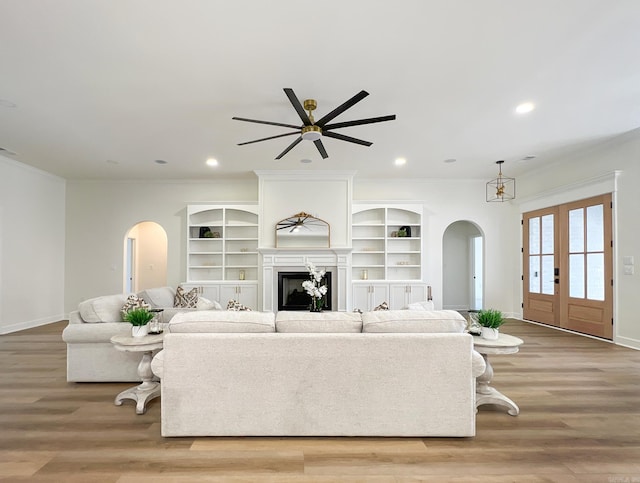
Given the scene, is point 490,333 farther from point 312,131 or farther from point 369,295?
point 369,295

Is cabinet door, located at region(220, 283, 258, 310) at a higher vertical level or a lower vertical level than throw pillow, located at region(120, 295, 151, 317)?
lower

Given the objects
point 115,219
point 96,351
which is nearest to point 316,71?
point 96,351

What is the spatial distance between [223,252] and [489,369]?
546cm

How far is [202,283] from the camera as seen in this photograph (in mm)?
6906

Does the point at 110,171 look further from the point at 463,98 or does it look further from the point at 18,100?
the point at 463,98

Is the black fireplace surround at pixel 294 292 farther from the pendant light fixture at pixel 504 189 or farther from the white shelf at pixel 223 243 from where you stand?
the pendant light fixture at pixel 504 189

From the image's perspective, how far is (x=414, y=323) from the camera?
2443mm

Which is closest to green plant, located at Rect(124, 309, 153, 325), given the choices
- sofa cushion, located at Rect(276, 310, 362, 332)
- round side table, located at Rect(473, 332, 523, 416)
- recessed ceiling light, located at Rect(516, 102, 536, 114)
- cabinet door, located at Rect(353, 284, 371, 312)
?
sofa cushion, located at Rect(276, 310, 362, 332)

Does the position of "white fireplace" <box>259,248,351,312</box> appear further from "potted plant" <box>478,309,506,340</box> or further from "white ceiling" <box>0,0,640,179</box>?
"potted plant" <box>478,309,506,340</box>

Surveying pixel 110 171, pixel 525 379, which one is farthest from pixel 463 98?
pixel 110 171

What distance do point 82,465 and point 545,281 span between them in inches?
279

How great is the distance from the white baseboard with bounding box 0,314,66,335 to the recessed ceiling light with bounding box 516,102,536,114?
817 cm

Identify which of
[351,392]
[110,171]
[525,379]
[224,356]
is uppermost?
[110,171]

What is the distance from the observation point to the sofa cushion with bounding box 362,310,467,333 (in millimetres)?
2428
